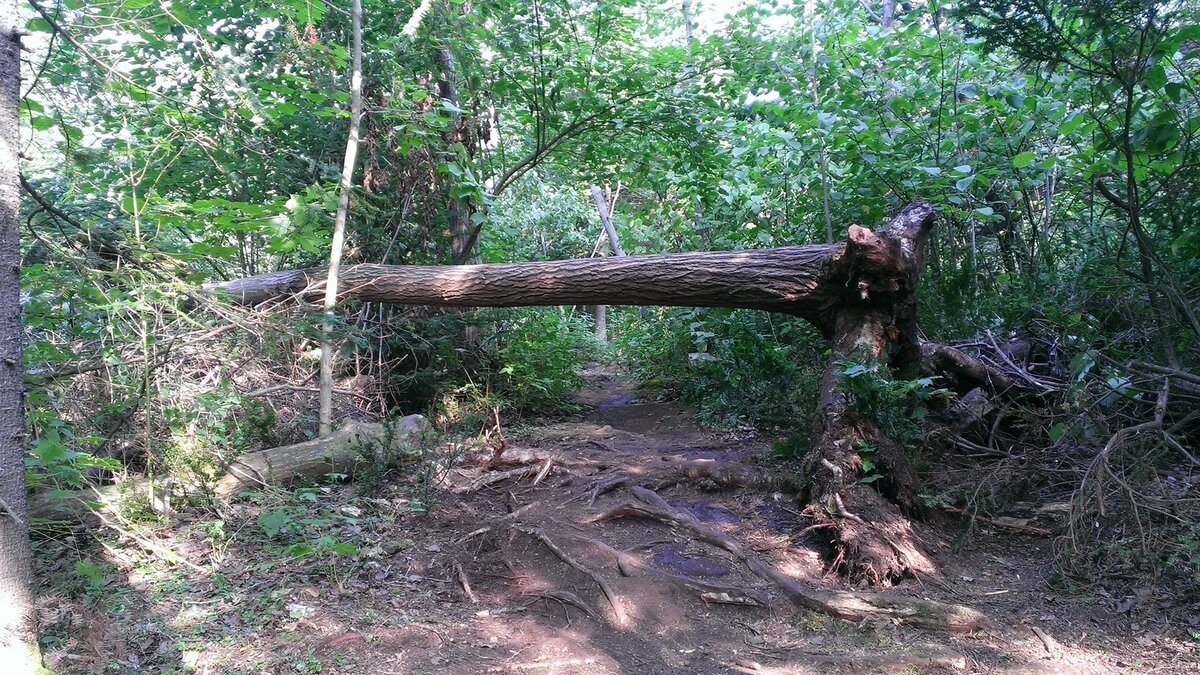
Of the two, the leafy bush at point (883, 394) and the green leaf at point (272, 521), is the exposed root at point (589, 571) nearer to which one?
the green leaf at point (272, 521)

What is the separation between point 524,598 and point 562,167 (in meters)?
7.72

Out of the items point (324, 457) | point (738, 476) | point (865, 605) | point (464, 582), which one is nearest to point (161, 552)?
point (324, 457)

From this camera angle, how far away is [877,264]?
559 centimetres

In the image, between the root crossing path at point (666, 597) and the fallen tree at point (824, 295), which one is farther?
the fallen tree at point (824, 295)

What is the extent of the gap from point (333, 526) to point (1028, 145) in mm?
7874

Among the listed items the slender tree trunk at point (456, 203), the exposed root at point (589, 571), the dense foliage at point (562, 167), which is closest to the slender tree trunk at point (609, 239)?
the dense foliage at point (562, 167)

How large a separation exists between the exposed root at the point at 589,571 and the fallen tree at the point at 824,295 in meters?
1.49

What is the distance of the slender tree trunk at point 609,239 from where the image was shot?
49.9 ft

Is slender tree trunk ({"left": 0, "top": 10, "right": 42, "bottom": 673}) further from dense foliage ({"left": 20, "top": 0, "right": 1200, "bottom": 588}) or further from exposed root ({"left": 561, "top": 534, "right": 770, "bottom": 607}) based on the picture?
exposed root ({"left": 561, "top": 534, "right": 770, "bottom": 607})

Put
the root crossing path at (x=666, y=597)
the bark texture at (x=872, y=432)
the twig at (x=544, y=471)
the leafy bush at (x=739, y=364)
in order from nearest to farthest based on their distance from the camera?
the root crossing path at (x=666, y=597), the bark texture at (x=872, y=432), the twig at (x=544, y=471), the leafy bush at (x=739, y=364)

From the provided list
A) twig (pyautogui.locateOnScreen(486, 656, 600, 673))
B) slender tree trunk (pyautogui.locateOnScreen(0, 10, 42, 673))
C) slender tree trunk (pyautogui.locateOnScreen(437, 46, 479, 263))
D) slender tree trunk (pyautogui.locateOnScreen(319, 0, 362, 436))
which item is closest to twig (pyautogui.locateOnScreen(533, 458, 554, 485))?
slender tree trunk (pyautogui.locateOnScreen(319, 0, 362, 436))

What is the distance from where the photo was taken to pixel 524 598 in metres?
4.54

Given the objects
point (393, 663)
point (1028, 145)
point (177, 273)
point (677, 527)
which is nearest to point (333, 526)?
point (393, 663)

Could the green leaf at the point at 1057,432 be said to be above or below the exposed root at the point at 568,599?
above
